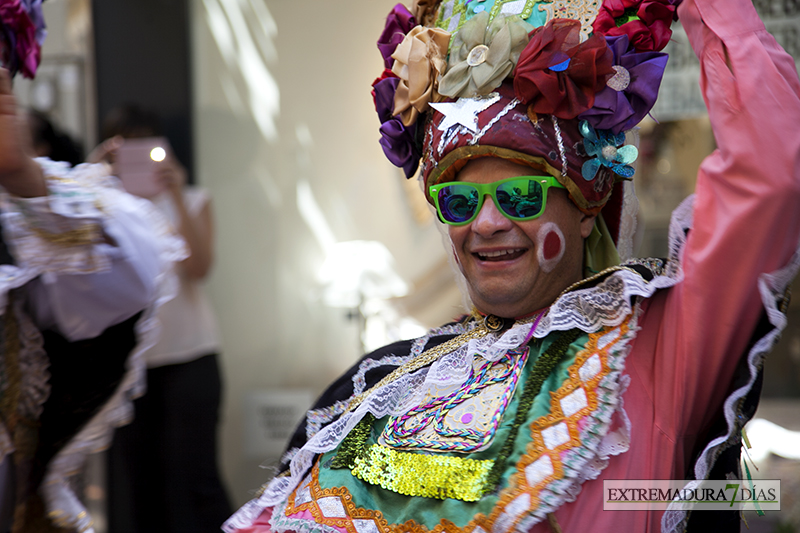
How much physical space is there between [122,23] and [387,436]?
3.42 metres

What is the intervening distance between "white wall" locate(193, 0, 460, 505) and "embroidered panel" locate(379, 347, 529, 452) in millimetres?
2605

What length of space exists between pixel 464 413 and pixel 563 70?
0.70 m

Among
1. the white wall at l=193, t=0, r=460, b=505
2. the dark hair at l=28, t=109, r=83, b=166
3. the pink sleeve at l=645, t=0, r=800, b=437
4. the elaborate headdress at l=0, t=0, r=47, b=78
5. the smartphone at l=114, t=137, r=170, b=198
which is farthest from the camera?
the white wall at l=193, t=0, r=460, b=505

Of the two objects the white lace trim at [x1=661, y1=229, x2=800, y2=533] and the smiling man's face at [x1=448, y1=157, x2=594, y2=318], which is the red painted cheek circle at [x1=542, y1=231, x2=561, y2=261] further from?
the white lace trim at [x1=661, y1=229, x2=800, y2=533]

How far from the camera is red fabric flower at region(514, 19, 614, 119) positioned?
1363mm

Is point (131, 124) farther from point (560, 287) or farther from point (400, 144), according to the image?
point (560, 287)

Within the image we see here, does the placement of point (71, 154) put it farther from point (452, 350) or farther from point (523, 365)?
point (523, 365)

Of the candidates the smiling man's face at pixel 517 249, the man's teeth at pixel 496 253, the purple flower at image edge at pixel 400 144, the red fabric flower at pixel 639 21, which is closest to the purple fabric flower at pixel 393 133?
the purple flower at image edge at pixel 400 144

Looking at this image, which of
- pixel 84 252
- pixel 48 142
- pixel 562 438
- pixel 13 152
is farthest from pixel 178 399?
pixel 562 438

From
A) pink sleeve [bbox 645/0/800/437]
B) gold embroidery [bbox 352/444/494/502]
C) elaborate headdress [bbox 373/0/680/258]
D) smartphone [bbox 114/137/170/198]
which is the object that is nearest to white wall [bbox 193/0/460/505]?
smartphone [bbox 114/137/170/198]

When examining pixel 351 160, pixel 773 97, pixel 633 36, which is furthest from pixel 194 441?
pixel 773 97

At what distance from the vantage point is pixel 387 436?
4.87ft

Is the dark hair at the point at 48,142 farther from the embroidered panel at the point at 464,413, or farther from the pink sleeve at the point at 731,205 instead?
the pink sleeve at the point at 731,205

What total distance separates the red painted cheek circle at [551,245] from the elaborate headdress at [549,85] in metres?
0.09
